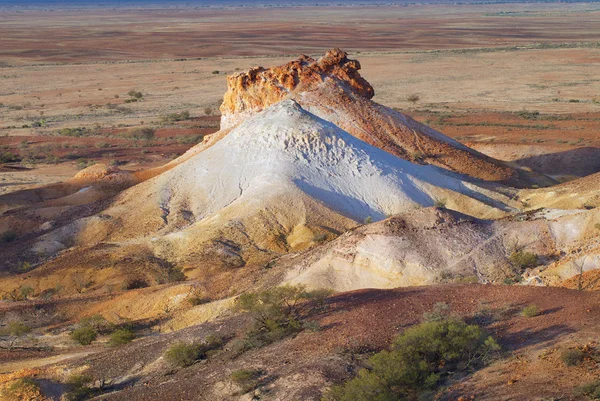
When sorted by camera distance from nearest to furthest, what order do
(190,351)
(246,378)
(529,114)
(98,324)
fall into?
(246,378) < (190,351) < (98,324) < (529,114)

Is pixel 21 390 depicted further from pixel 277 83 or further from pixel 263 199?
pixel 277 83

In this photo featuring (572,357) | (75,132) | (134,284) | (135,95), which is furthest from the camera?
(135,95)

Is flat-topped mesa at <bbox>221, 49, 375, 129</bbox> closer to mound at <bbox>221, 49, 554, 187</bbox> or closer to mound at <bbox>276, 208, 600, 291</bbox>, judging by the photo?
mound at <bbox>221, 49, 554, 187</bbox>

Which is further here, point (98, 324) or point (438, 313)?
point (98, 324)

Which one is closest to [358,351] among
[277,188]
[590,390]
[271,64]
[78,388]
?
[590,390]

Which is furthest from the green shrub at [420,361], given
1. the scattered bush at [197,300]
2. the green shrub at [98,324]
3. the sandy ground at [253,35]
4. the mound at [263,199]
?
the sandy ground at [253,35]

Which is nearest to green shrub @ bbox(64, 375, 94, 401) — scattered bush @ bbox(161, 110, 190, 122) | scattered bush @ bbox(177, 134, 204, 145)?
scattered bush @ bbox(177, 134, 204, 145)

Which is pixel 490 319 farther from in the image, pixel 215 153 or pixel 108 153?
pixel 108 153
